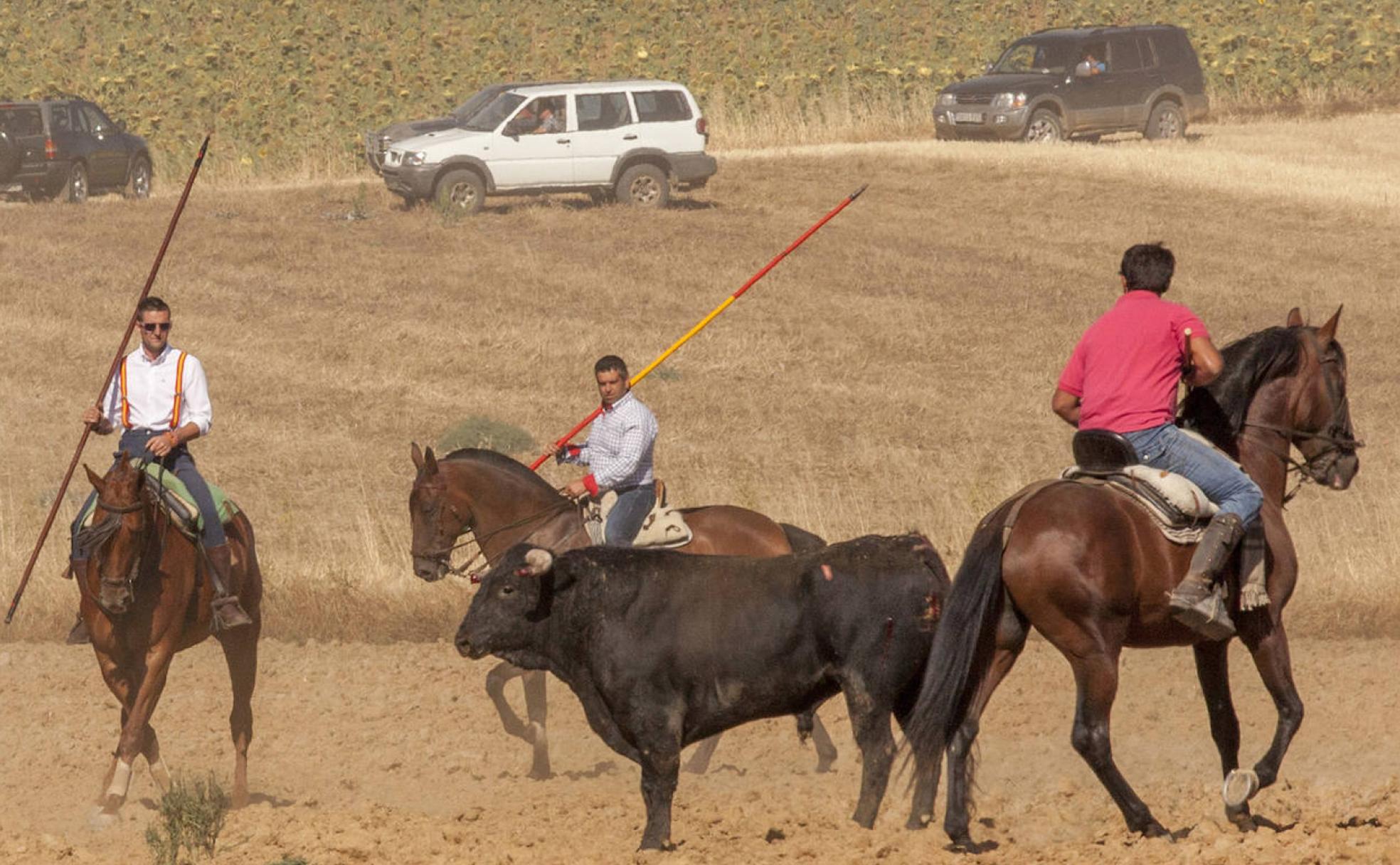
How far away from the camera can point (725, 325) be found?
29.1m

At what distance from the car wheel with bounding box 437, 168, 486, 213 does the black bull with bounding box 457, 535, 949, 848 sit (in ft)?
85.1

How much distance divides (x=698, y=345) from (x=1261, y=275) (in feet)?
31.8

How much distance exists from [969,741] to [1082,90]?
3502 cm

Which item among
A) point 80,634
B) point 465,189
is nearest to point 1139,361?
point 80,634

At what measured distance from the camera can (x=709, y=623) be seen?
9.51 meters

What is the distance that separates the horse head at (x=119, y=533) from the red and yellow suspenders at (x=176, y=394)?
2.21ft

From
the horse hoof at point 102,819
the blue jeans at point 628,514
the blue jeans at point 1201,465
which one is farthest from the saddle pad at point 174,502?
the blue jeans at point 1201,465

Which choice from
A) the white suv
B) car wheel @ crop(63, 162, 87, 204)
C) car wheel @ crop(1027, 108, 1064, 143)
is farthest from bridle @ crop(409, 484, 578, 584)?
car wheel @ crop(1027, 108, 1064, 143)

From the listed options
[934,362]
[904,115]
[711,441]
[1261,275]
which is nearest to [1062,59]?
[904,115]

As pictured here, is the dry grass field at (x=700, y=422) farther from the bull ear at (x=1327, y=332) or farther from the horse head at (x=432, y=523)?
the bull ear at (x=1327, y=332)

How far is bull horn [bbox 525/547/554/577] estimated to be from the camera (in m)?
9.31

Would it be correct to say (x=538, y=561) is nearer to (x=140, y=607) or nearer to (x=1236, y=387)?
(x=140, y=607)

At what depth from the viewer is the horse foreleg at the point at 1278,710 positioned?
938cm

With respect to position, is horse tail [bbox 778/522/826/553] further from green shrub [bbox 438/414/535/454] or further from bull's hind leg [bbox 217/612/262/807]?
green shrub [bbox 438/414/535/454]
